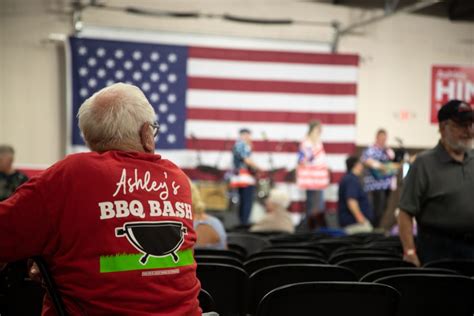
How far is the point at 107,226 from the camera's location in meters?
2.20

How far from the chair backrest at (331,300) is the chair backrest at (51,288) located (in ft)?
3.02

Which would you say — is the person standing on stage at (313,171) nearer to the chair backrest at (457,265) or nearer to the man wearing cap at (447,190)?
the man wearing cap at (447,190)

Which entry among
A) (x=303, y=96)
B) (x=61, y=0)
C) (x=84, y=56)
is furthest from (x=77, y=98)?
(x=303, y=96)

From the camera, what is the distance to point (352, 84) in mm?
14352

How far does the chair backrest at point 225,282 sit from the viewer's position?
12.0 feet

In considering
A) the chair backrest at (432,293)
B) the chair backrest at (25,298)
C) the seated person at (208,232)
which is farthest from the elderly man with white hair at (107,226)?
the seated person at (208,232)

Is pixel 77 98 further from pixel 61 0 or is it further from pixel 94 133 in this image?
pixel 94 133

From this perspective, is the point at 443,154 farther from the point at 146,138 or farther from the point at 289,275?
the point at 146,138

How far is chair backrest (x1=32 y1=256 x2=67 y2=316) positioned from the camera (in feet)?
7.21

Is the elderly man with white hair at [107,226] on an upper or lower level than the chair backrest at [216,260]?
upper

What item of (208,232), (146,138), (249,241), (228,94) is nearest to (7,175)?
(249,241)

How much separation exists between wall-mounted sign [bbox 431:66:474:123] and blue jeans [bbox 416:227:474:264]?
11.1m

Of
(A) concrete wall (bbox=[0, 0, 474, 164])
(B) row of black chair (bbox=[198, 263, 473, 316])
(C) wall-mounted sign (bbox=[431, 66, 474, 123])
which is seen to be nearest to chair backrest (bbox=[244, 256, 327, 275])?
(B) row of black chair (bbox=[198, 263, 473, 316])

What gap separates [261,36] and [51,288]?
12607mm
